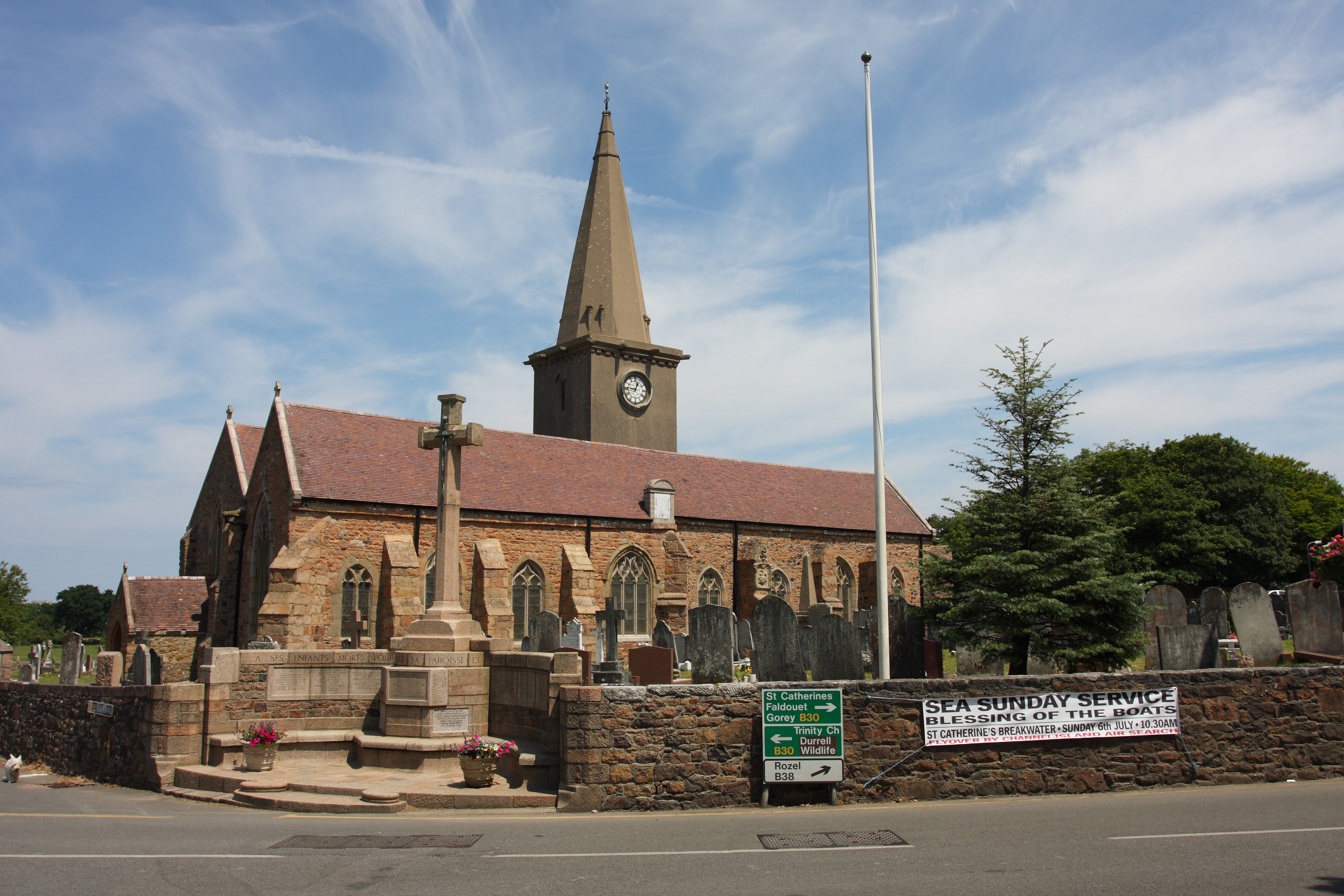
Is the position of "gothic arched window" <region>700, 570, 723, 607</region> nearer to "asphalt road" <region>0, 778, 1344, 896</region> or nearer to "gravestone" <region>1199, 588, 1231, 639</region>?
"gravestone" <region>1199, 588, 1231, 639</region>

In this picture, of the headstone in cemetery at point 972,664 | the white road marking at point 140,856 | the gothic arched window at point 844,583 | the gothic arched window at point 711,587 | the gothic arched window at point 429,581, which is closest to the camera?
the white road marking at point 140,856

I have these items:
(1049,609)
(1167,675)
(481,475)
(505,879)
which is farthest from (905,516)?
(505,879)

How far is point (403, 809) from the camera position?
36.3 feet

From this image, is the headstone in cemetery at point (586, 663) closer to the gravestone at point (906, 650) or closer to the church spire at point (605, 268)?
the gravestone at point (906, 650)

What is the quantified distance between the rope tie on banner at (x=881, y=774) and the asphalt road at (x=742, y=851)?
0.25 metres

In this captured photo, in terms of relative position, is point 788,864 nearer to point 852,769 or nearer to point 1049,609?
point 852,769

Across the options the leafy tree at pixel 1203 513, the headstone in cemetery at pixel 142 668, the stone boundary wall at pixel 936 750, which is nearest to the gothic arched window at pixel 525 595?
the headstone in cemetery at pixel 142 668

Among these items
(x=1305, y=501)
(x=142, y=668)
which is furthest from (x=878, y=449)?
(x=1305, y=501)

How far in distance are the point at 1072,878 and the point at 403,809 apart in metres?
7.33

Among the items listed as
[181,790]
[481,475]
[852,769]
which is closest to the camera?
[852,769]

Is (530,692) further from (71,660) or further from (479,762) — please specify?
(71,660)

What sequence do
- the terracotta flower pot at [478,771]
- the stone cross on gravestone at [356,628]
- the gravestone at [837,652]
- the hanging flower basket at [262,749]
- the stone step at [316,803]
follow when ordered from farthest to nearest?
the stone cross on gravestone at [356,628] → the hanging flower basket at [262,749] → the gravestone at [837,652] → the terracotta flower pot at [478,771] → the stone step at [316,803]

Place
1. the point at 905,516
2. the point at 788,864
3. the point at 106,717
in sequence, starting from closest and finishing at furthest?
the point at 788,864 < the point at 106,717 < the point at 905,516

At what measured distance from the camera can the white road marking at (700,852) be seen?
27.7ft
